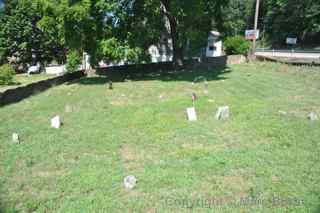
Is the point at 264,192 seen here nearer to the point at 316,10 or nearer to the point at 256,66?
the point at 256,66

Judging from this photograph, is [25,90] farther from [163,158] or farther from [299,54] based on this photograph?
[299,54]

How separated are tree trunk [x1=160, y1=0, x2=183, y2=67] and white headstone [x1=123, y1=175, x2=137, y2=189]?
10.8 m

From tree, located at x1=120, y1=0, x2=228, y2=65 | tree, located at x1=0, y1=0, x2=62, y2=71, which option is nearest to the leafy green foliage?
tree, located at x1=120, y1=0, x2=228, y2=65

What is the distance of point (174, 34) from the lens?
1461cm

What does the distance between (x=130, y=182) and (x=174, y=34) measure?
12.6m

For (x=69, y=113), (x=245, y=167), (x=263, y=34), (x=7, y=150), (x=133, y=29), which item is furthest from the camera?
(x=263, y=34)

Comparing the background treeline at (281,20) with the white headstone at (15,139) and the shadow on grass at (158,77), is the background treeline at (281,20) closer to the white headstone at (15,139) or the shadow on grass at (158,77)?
the shadow on grass at (158,77)

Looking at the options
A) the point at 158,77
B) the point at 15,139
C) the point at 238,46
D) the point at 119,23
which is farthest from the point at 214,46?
the point at 15,139

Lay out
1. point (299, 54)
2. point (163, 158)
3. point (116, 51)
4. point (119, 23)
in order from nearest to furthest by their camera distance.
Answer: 1. point (163, 158)
2. point (116, 51)
3. point (119, 23)
4. point (299, 54)

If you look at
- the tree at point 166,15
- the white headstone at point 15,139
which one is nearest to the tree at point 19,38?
the tree at point 166,15

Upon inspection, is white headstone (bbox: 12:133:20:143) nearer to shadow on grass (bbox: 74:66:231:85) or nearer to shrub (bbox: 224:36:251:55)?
shadow on grass (bbox: 74:66:231:85)

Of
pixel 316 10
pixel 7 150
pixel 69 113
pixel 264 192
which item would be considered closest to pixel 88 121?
pixel 69 113

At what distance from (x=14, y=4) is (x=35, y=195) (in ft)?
94.3

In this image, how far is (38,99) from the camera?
8.60m
